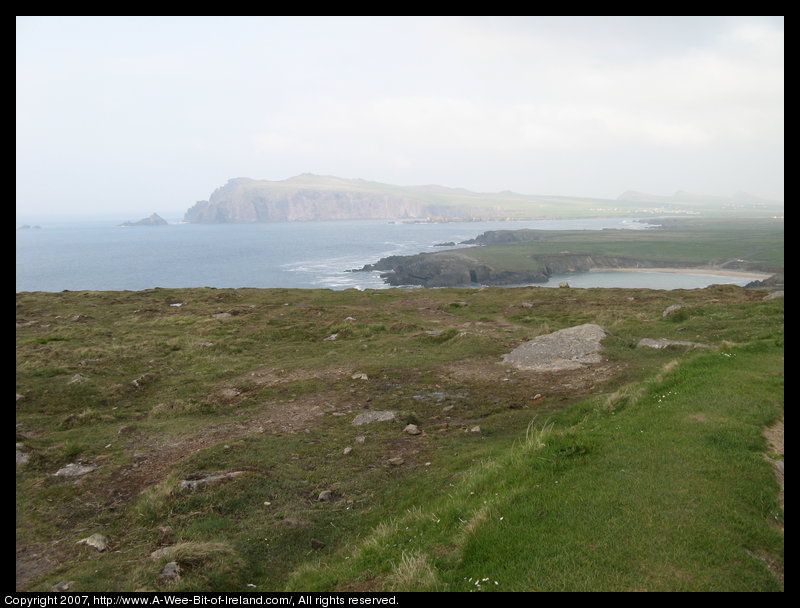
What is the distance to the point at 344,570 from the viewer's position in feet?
26.0

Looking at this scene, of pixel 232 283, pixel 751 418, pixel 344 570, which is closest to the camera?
pixel 344 570

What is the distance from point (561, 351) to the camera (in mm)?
22656

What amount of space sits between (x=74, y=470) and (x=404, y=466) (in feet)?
30.0

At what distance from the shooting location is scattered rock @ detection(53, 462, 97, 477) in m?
13.3

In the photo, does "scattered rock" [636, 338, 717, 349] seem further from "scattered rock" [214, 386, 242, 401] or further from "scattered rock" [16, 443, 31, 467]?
"scattered rock" [16, 443, 31, 467]

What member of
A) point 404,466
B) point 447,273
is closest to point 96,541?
point 404,466

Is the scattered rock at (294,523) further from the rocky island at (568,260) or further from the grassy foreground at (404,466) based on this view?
the rocky island at (568,260)

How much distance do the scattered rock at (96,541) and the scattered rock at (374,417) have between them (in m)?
7.88

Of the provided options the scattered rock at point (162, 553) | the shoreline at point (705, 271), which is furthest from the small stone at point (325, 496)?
the shoreline at point (705, 271)

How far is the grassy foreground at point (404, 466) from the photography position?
277 inches
